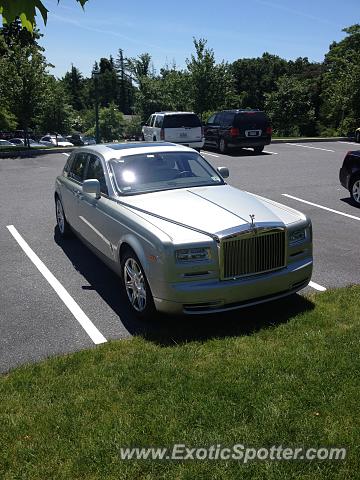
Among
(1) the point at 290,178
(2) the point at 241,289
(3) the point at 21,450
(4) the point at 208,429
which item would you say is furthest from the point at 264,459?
(1) the point at 290,178

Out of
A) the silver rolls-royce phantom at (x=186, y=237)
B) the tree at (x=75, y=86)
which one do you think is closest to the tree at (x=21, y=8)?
the silver rolls-royce phantom at (x=186, y=237)

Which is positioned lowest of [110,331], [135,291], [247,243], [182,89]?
[110,331]

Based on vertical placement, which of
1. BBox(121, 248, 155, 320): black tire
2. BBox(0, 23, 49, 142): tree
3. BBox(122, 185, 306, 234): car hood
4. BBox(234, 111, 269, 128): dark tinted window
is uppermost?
BBox(0, 23, 49, 142): tree

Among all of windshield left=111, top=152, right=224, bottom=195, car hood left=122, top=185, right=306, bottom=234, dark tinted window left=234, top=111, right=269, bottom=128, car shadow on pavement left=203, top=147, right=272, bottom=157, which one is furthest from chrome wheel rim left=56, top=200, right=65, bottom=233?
car shadow on pavement left=203, top=147, right=272, bottom=157

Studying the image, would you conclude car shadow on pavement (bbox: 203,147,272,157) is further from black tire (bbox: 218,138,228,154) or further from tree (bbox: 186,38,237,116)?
tree (bbox: 186,38,237,116)

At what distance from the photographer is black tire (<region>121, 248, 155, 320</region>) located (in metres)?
4.82

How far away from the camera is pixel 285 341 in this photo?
4363mm

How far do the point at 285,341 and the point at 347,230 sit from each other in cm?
448

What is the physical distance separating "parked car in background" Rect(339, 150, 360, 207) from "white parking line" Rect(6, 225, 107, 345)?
21.8 ft

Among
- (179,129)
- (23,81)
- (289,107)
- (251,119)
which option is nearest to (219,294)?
(179,129)

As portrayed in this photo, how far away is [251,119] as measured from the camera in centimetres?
1912

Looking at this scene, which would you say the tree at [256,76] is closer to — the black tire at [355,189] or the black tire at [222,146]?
the black tire at [222,146]

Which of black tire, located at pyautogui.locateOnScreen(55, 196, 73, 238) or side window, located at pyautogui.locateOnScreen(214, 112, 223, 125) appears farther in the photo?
side window, located at pyautogui.locateOnScreen(214, 112, 223, 125)

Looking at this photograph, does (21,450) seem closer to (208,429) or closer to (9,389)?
(9,389)
